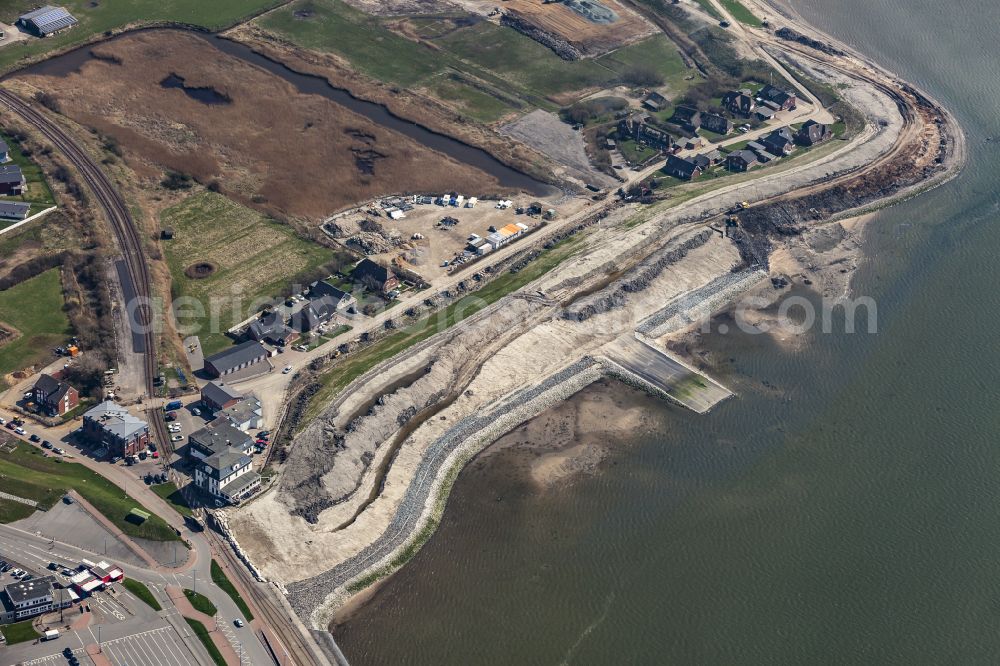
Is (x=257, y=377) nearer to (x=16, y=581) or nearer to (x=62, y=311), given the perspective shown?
(x=62, y=311)

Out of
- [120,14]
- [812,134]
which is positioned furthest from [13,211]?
[812,134]

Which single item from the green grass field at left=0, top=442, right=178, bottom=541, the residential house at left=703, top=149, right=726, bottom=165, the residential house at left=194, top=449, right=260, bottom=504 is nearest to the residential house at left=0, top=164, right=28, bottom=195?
the green grass field at left=0, top=442, right=178, bottom=541

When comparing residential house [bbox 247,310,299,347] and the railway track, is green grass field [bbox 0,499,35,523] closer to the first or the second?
the railway track

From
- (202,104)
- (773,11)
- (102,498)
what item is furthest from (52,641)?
(773,11)

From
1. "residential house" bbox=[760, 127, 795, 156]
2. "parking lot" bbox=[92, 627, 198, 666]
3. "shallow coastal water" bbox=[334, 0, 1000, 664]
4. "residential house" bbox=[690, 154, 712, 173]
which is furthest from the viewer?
"residential house" bbox=[760, 127, 795, 156]

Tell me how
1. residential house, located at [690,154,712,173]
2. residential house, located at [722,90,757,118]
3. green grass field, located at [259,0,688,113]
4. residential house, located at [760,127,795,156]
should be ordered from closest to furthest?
residential house, located at [690,154,712,173]
residential house, located at [760,127,795,156]
residential house, located at [722,90,757,118]
green grass field, located at [259,0,688,113]

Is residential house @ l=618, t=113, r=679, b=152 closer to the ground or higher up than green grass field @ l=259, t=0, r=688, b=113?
higher up
